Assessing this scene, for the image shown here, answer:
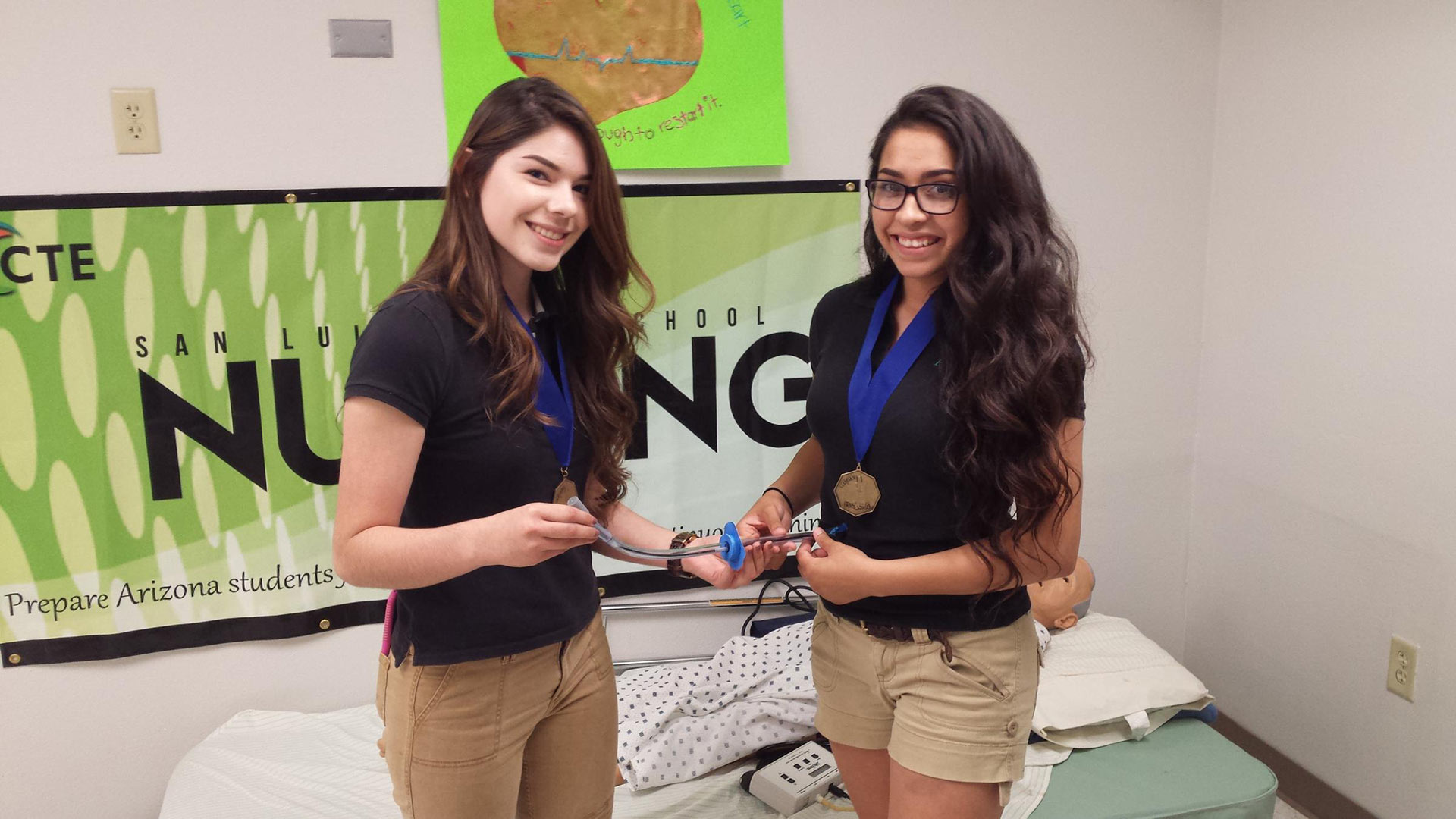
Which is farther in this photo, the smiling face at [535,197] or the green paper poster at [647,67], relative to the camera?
the green paper poster at [647,67]

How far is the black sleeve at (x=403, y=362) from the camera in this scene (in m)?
1.02

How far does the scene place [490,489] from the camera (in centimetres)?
112

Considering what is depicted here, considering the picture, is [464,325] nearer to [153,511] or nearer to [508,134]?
[508,134]

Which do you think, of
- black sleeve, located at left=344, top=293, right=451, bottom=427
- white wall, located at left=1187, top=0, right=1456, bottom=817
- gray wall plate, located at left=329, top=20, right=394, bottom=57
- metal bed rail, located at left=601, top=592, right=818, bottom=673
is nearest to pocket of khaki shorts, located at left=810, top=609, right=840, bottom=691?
black sleeve, located at left=344, top=293, right=451, bottom=427

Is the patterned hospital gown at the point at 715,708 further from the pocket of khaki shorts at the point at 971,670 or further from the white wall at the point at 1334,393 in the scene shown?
the white wall at the point at 1334,393

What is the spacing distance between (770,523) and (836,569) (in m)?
0.18

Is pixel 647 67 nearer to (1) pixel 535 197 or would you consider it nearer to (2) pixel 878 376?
(1) pixel 535 197

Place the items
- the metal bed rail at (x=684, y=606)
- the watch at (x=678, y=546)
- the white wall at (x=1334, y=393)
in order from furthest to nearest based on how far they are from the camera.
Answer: the metal bed rail at (x=684, y=606) < the white wall at (x=1334, y=393) < the watch at (x=678, y=546)

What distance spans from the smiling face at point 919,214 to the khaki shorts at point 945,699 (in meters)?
0.49

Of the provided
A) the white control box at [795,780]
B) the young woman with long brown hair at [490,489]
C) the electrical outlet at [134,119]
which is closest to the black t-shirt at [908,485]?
the young woman with long brown hair at [490,489]

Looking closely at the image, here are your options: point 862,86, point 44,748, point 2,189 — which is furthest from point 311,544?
point 862,86

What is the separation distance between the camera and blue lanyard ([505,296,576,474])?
1.18 m

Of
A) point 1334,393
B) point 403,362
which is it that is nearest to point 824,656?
point 403,362

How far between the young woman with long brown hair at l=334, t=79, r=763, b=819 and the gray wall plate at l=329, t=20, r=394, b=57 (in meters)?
1.01
